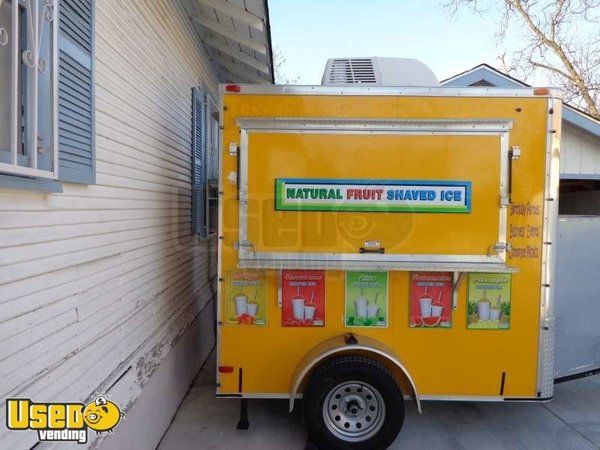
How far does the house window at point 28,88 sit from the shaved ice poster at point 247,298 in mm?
1998

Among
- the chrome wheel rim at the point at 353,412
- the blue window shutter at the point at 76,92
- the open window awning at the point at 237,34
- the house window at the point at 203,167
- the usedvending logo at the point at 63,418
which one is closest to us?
the usedvending logo at the point at 63,418

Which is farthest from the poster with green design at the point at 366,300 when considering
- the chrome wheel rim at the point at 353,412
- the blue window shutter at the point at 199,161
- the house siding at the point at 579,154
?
the house siding at the point at 579,154

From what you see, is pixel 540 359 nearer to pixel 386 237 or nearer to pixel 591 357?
pixel 591 357

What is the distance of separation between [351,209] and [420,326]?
1.17 m

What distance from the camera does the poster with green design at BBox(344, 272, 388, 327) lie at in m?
3.90

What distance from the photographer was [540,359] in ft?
12.8

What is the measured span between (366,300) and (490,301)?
1.06 m

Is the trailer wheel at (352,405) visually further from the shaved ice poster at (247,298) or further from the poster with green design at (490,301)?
the poster with green design at (490,301)

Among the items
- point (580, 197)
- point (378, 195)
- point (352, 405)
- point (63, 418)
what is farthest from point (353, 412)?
point (580, 197)

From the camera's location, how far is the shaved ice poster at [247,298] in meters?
3.90

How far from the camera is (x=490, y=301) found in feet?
12.8

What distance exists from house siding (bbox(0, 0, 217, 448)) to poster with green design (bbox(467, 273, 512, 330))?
110 inches

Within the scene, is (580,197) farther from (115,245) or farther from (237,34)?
(115,245)

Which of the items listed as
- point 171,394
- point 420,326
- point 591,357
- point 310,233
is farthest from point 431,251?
point 171,394
